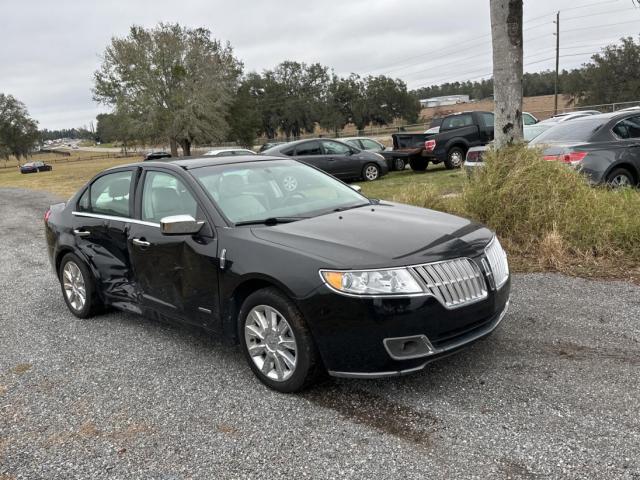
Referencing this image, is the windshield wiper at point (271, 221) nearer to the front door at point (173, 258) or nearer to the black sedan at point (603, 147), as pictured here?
the front door at point (173, 258)

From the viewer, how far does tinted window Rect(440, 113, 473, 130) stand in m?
16.7

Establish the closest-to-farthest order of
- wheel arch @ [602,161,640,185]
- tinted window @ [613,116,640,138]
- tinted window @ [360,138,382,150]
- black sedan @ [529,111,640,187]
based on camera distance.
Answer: black sedan @ [529,111,640,187] < wheel arch @ [602,161,640,185] < tinted window @ [613,116,640,138] < tinted window @ [360,138,382,150]

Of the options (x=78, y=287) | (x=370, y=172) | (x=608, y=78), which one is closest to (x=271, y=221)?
(x=78, y=287)

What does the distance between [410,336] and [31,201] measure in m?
19.6

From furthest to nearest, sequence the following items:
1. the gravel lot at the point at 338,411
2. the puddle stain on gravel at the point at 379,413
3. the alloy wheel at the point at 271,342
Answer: the alloy wheel at the point at 271,342 < the puddle stain on gravel at the point at 379,413 < the gravel lot at the point at 338,411

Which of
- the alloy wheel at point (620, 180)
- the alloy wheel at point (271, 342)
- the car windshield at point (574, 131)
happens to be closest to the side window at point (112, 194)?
the alloy wheel at point (271, 342)

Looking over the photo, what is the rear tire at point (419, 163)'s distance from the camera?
58.0 ft

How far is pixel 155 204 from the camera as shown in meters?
4.53

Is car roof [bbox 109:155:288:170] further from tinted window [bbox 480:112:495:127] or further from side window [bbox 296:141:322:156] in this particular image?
tinted window [bbox 480:112:495:127]

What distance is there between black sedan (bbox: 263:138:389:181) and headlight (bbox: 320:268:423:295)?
1289cm

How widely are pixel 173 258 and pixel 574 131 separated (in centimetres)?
684

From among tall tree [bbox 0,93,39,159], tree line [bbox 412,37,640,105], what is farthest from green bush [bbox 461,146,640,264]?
tall tree [bbox 0,93,39,159]

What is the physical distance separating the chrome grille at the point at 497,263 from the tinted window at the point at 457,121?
13.5 m

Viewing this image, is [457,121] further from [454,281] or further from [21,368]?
[21,368]
